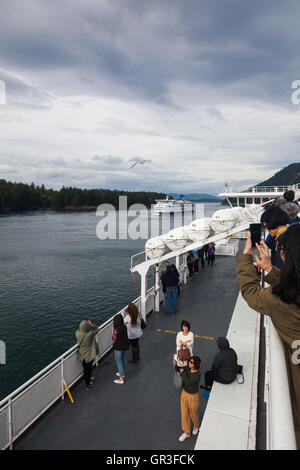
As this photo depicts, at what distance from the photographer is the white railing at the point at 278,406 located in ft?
3.88

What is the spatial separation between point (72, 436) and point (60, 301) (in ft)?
50.9

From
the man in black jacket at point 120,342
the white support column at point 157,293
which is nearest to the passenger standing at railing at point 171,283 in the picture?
the white support column at point 157,293

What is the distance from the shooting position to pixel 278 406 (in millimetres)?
1351

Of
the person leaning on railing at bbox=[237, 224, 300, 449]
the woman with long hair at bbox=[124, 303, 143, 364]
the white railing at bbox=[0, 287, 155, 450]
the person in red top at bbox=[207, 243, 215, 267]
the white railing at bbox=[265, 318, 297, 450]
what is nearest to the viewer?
the white railing at bbox=[265, 318, 297, 450]

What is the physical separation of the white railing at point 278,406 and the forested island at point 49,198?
122m

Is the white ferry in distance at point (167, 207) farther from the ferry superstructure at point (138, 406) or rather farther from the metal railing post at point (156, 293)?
the ferry superstructure at point (138, 406)

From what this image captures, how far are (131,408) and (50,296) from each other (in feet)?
54.4

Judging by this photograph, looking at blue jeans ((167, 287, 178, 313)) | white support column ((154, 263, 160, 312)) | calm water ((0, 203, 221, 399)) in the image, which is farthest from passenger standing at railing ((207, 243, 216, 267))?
blue jeans ((167, 287, 178, 313))

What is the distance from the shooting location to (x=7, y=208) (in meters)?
116

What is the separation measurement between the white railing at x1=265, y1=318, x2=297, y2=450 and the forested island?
4820 inches

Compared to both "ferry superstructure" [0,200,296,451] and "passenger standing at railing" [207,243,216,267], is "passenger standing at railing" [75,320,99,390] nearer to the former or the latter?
"ferry superstructure" [0,200,296,451]

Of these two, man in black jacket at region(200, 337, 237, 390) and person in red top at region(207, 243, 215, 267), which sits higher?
person in red top at region(207, 243, 215, 267)

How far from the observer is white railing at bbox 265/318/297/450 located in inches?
46.5

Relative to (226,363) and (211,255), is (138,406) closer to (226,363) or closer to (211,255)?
(226,363)
